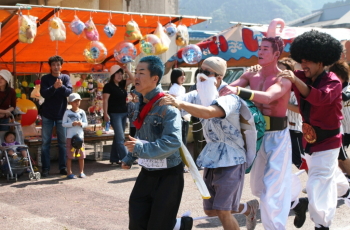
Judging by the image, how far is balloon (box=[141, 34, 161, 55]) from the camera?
10.1 metres

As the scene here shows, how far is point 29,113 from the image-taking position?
10.6 m

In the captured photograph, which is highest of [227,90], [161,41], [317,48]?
[161,41]

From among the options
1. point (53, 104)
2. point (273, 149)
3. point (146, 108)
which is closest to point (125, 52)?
point (53, 104)

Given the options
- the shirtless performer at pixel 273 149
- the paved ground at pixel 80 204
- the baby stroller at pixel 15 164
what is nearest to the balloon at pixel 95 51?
the baby stroller at pixel 15 164

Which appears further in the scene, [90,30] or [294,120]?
[90,30]

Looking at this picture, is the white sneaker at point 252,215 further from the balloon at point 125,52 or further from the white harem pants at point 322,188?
the balloon at point 125,52

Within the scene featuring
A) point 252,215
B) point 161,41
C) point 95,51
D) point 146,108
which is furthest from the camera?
point 161,41

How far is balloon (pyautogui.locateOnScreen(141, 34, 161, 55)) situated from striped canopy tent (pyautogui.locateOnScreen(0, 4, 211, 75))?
1.94ft

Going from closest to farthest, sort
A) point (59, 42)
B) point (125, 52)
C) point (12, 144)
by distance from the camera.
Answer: point (12, 144)
point (125, 52)
point (59, 42)

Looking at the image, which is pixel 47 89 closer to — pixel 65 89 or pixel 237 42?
pixel 65 89

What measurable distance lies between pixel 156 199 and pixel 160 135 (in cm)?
52

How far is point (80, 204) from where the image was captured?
7086mm

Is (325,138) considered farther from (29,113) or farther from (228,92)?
(29,113)

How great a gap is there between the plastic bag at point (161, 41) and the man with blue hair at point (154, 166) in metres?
5.94
